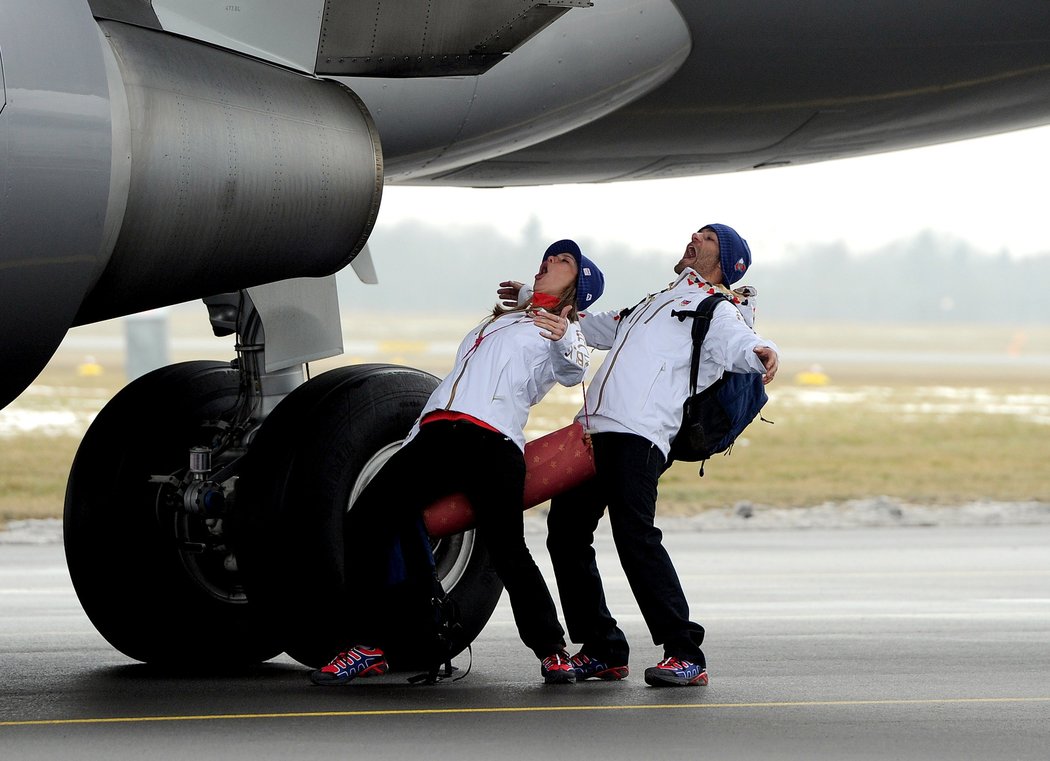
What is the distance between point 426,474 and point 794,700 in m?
1.64

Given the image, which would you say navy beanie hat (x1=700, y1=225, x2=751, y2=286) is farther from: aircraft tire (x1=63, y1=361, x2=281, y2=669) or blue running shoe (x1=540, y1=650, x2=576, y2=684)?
aircraft tire (x1=63, y1=361, x2=281, y2=669)

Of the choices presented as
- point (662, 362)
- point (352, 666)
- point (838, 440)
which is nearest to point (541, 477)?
point (662, 362)

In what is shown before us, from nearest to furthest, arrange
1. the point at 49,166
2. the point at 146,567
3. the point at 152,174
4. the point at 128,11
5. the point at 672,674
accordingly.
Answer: the point at 49,166
the point at 152,174
the point at 128,11
the point at 672,674
the point at 146,567

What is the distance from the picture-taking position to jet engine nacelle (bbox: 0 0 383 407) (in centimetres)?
499

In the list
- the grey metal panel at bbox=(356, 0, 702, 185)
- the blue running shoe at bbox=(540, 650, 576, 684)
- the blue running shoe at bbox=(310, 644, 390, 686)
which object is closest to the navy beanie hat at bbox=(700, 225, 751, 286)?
the grey metal panel at bbox=(356, 0, 702, 185)

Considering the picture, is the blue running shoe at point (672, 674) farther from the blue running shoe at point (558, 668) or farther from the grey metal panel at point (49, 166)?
the grey metal panel at point (49, 166)

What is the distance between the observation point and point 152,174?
209 inches

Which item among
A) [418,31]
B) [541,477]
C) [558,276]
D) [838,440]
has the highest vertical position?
[418,31]

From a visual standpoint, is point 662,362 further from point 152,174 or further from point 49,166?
point 49,166

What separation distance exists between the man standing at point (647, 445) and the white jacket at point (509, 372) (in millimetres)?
245

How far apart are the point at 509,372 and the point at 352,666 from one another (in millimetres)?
1344

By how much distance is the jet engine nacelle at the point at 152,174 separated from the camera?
499 centimetres

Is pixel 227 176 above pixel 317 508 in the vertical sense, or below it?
above

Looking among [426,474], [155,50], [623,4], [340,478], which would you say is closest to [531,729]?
[426,474]
